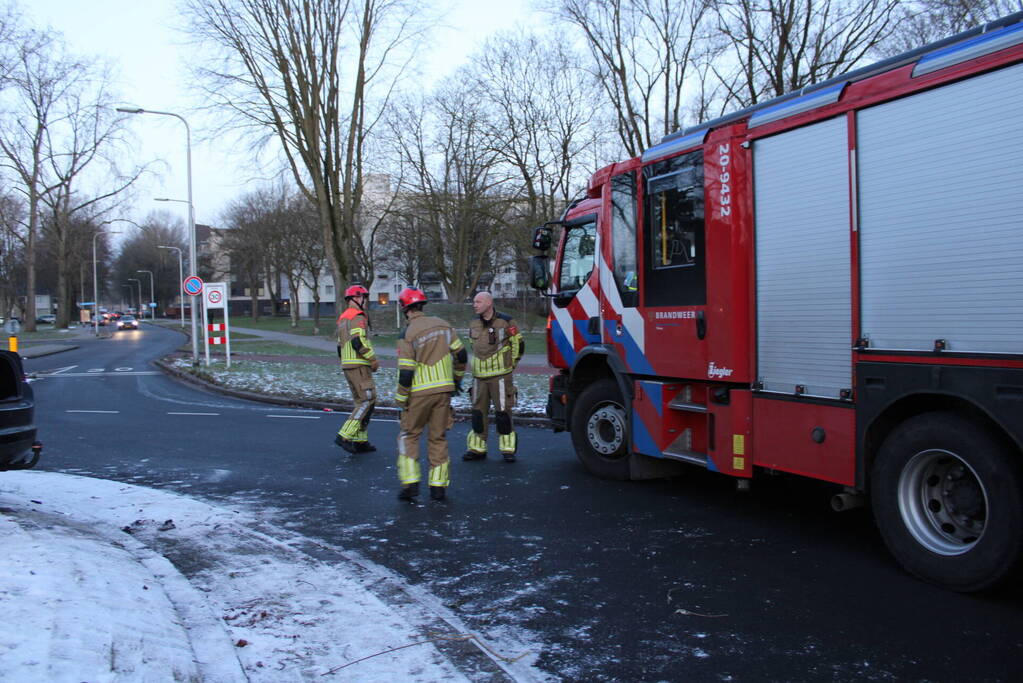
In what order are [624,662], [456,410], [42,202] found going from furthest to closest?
[42,202] → [456,410] → [624,662]

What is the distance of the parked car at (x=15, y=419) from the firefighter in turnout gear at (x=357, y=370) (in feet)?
11.1

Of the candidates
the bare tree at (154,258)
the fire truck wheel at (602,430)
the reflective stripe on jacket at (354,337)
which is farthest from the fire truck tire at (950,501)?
the bare tree at (154,258)

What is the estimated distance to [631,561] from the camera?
16.1ft

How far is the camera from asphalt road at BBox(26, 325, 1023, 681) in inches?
139

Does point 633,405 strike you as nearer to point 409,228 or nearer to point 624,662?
point 624,662

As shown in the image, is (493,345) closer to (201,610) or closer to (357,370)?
(357,370)

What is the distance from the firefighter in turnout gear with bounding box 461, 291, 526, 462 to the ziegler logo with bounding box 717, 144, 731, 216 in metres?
3.11

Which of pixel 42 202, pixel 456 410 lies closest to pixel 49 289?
pixel 42 202

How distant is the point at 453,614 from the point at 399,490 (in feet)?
9.87

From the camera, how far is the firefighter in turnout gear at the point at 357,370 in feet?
28.8

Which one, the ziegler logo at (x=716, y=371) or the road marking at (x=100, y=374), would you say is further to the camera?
the road marking at (x=100, y=374)

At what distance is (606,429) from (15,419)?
4.90 m

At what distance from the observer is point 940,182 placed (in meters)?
4.15

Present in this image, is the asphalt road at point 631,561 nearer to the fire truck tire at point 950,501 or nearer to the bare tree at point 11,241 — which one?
the fire truck tire at point 950,501
